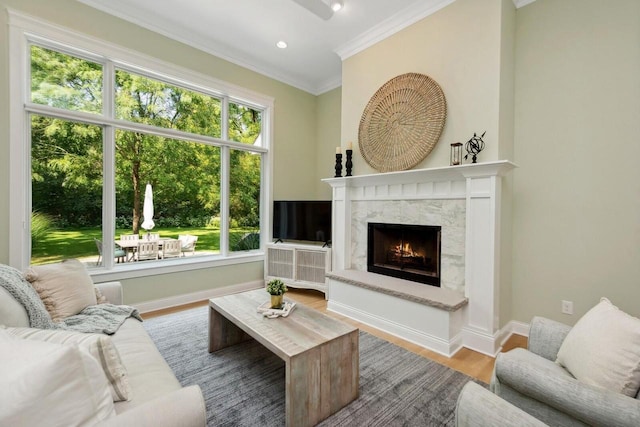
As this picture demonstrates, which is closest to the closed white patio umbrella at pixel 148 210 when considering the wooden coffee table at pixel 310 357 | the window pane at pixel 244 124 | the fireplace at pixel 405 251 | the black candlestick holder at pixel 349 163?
the window pane at pixel 244 124

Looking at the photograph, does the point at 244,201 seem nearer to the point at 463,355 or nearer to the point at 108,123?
the point at 108,123

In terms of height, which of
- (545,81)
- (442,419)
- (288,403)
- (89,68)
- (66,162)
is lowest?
(442,419)

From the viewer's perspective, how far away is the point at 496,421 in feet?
3.00

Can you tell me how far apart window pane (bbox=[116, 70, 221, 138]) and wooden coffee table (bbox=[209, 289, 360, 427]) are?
2.64 metres

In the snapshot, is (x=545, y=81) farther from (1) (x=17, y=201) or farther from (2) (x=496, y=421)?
(1) (x=17, y=201)

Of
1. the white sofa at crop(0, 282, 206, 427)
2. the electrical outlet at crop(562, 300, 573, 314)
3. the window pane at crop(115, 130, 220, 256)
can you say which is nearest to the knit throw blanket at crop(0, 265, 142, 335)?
the white sofa at crop(0, 282, 206, 427)

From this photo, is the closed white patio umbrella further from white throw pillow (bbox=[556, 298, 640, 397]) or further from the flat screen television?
white throw pillow (bbox=[556, 298, 640, 397])

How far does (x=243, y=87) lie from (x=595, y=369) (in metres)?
4.41

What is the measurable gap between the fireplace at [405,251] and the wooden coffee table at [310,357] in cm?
148

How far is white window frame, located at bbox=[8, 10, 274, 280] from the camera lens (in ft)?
8.50

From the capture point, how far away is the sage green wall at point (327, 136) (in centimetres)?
460

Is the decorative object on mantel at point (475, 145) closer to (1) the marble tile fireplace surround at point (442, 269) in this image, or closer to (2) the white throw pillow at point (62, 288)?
(1) the marble tile fireplace surround at point (442, 269)

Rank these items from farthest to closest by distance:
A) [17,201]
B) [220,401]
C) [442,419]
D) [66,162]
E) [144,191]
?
[144,191] → [66,162] → [17,201] → [220,401] → [442,419]

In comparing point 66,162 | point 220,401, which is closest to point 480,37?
point 220,401
